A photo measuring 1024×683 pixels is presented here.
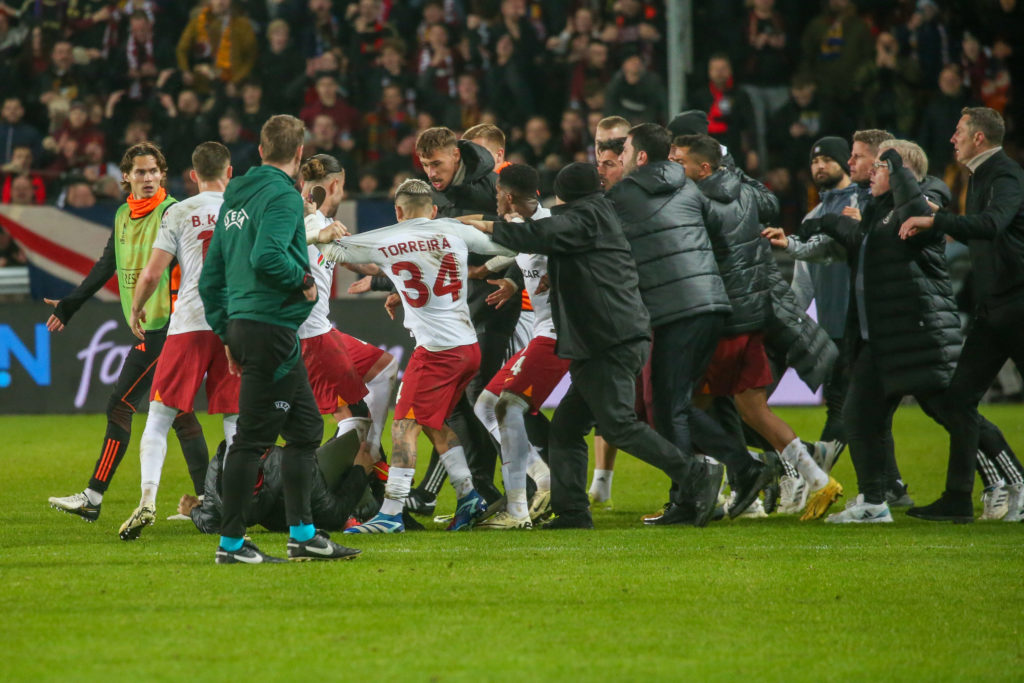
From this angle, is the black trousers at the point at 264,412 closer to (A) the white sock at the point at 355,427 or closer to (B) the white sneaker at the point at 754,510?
(A) the white sock at the point at 355,427

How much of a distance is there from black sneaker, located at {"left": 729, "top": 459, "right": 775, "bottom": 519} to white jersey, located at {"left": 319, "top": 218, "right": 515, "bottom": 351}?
180cm

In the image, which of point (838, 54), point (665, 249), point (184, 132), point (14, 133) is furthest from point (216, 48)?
point (665, 249)

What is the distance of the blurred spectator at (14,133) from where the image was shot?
17.7 metres

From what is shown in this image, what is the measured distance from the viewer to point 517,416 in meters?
8.23

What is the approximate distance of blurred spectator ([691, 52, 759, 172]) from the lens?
16469 mm

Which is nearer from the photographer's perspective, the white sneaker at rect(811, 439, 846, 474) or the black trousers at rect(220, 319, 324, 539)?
the black trousers at rect(220, 319, 324, 539)

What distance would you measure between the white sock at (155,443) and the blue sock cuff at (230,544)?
1.20m

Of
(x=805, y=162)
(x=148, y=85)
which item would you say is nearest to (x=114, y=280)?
(x=148, y=85)

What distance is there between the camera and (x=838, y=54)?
17.9 metres

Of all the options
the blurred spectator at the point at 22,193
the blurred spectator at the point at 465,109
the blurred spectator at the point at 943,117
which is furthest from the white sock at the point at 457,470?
the blurred spectator at the point at 22,193

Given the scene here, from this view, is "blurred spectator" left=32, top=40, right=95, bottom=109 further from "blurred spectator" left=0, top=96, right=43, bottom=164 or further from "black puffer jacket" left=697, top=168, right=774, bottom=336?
"black puffer jacket" left=697, top=168, right=774, bottom=336

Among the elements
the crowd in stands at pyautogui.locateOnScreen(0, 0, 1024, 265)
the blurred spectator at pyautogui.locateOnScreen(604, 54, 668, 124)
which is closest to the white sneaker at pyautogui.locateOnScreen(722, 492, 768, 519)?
the crowd in stands at pyautogui.locateOnScreen(0, 0, 1024, 265)

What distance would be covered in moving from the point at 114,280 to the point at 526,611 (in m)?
11.8

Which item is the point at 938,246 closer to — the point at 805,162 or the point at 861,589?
the point at 861,589
